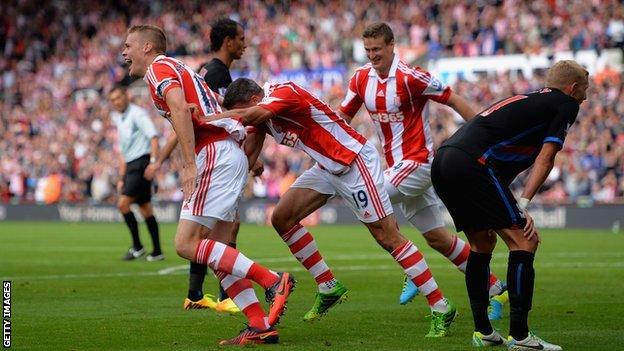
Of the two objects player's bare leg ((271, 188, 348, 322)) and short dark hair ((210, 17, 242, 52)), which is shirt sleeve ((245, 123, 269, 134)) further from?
short dark hair ((210, 17, 242, 52))

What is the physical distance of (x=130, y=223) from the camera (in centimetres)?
1702

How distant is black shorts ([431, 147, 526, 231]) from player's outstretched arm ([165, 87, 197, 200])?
1.76 m

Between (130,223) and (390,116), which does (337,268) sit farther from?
(390,116)

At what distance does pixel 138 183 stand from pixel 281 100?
8.28m

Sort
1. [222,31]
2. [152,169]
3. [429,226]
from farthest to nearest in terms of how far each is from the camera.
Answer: [152,169] < [222,31] < [429,226]

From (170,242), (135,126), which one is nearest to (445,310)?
(135,126)

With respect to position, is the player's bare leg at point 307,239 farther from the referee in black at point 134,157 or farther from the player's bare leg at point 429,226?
the referee in black at point 134,157

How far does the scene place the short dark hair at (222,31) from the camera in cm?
1080

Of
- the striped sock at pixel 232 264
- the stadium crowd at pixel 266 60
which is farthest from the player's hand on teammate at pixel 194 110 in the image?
the stadium crowd at pixel 266 60

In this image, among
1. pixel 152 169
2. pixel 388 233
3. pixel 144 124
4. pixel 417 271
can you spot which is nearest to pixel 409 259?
pixel 417 271

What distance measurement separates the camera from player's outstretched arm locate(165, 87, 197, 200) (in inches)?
320

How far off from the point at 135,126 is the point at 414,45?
57.4 ft

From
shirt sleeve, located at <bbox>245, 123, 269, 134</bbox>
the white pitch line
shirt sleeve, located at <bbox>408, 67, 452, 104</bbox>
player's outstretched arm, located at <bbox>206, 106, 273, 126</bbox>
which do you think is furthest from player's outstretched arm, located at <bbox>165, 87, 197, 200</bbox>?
the white pitch line

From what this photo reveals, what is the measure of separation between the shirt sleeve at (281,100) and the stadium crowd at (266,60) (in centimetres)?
1478
